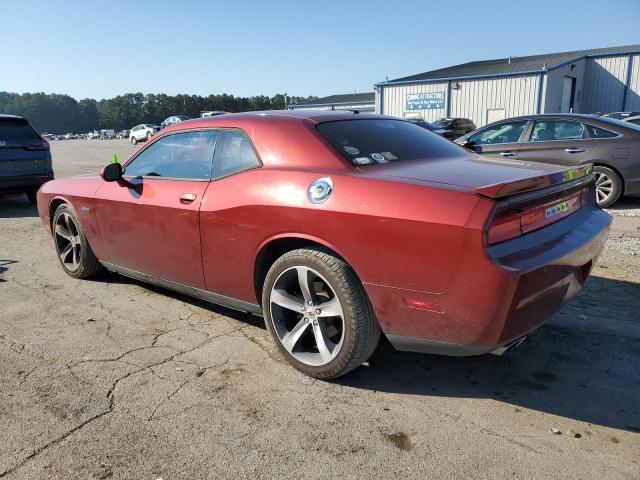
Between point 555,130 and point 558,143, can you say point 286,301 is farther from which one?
point 555,130

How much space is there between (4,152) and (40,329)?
655 centimetres

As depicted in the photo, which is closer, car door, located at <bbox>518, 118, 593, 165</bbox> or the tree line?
car door, located at <bbox>518, 118, 593, 165</bbox>

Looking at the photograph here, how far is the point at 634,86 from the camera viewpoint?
29453 mm

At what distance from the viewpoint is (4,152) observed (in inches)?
352

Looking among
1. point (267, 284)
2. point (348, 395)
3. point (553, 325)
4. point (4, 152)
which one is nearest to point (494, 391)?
point (348, 395)

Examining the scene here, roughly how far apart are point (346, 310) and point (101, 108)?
14654 centimetres

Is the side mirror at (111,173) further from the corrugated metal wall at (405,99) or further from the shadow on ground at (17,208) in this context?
the corrugated metal wall at (405,99)

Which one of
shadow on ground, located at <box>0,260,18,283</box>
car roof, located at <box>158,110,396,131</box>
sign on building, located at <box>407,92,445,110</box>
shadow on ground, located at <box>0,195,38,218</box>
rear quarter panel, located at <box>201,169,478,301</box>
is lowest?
shadow on ground, located at <box>0,195,38,218</box>

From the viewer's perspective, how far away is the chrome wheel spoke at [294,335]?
3037 mm

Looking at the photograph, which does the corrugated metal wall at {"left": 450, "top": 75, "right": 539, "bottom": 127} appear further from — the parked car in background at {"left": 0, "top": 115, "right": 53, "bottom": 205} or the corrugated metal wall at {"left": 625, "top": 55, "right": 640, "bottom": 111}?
the parked car in background at {"left": 0, "top": 115, "right": 53, "bottom": 205}

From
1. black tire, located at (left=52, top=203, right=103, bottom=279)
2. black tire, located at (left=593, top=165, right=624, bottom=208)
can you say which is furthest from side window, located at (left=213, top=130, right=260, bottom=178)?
black tire, located at (left=593, top=165, right=624, bottom=208)

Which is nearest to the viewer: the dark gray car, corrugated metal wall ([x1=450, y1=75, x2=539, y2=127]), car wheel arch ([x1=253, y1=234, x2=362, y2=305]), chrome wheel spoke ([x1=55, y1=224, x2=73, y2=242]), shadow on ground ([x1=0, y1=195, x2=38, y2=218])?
car wheel arch ([x1=253, y1=234, x2=362, y2=305])

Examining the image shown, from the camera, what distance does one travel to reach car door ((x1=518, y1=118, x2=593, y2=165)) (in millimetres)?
7570

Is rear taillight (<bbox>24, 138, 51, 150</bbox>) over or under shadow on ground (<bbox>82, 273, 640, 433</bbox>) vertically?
over
